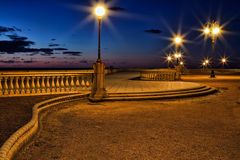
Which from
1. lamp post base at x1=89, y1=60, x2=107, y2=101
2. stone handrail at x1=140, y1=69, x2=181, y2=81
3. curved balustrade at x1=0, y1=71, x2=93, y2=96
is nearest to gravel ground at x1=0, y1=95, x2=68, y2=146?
curved balustrade at x1=0, y1=71, x2=93, y2=96

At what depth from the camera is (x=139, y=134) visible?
776 cm

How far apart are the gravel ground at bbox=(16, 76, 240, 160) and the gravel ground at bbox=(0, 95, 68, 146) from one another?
0.62 meters

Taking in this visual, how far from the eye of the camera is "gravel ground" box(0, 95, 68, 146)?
23.5ft

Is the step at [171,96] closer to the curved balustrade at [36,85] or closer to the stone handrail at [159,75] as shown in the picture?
the curved balustrade at [36,85]

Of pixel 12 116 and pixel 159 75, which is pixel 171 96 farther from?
pixel 159 75

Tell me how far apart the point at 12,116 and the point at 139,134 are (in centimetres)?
427

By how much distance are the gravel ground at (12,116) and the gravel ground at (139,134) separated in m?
0.62

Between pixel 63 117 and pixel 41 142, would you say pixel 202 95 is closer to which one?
pixel 63 117

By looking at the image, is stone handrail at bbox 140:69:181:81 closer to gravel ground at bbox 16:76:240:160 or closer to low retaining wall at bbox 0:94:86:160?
gravel ground at bbox 16:76:240:160

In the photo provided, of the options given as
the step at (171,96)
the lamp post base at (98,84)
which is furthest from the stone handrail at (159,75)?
the lamp post base at (98,84)

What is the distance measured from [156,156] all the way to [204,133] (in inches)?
100

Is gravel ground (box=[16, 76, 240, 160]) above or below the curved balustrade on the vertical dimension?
below

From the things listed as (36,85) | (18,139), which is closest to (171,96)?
(36,85)

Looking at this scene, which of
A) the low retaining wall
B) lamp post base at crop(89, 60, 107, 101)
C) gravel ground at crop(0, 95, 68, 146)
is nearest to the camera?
the low retaining wall
